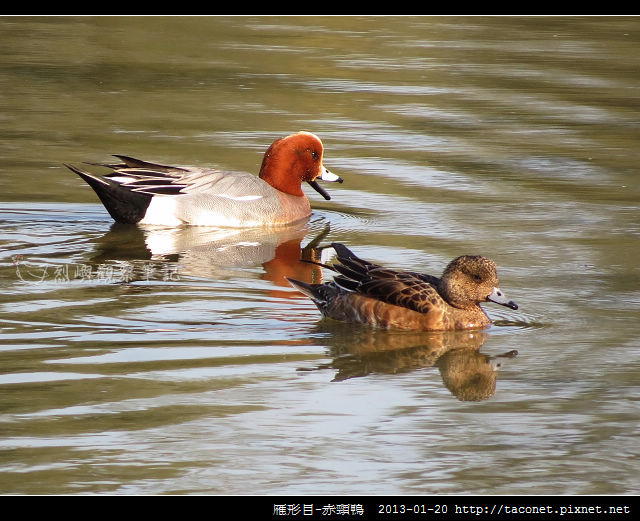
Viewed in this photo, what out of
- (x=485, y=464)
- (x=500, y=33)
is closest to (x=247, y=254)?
(x=485, y=464)

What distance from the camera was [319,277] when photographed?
28.5ft

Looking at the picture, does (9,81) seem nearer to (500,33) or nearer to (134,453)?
(500,33)

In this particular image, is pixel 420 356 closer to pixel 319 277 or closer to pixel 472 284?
pixel 472 284

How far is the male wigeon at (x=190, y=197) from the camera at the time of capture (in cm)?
1002

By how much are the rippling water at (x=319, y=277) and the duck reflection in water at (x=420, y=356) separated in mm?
20

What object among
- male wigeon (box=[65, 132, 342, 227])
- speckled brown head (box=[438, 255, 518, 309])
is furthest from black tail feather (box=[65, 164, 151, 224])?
speckled brown head (box=[438, 255, 518, 309])

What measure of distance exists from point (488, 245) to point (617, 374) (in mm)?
2882

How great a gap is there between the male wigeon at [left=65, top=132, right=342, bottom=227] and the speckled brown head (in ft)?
11.2

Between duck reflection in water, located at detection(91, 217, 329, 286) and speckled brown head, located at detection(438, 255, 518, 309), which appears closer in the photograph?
speckled brown head, located at detection(438, 255, 518, 309)

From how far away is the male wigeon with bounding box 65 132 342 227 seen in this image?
1002 cm

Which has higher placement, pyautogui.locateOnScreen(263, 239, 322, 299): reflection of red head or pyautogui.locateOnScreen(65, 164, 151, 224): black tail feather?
pyautogui.locateOnScreen(65, 164, 151, 224): black tail feather

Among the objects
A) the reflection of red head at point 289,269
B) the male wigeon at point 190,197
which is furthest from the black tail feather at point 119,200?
the reflection of red head at point 289,269

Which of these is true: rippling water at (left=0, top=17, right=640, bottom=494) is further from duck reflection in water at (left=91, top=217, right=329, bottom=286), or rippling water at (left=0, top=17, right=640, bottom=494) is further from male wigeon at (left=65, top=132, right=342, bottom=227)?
male wigeon at (left=65, top=132, right=342, bottom=227)

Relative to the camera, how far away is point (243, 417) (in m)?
5.61
